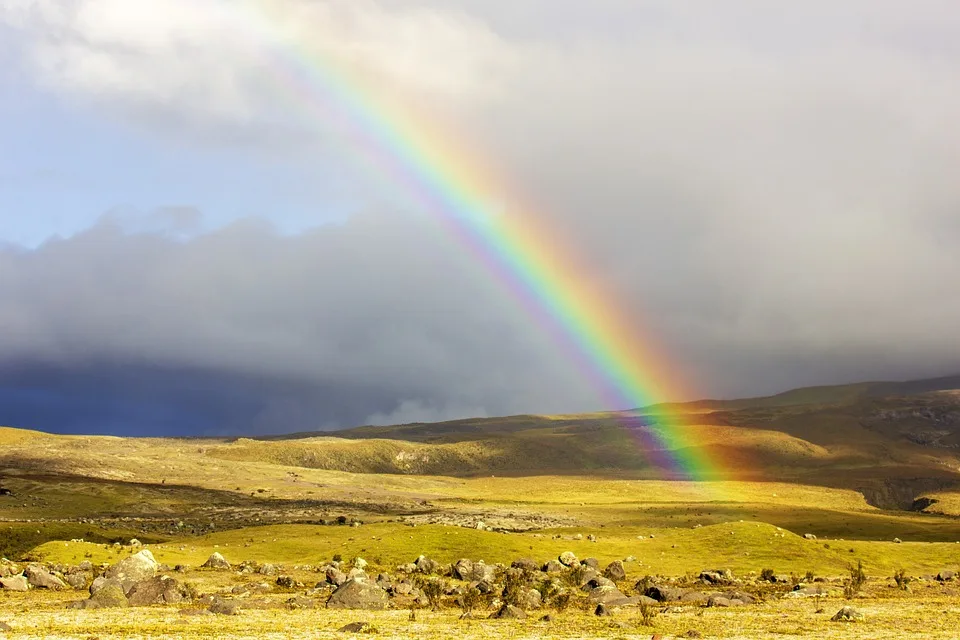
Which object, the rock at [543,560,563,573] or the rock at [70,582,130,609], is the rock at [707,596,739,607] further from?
the rock at [70,582,130,609]

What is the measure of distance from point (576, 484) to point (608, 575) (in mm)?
113952

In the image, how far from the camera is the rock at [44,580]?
40375 mm

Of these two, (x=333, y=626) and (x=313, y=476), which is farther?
(x=313, y=476)

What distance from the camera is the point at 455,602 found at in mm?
35531

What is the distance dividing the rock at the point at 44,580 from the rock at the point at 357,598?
15326 millimetres

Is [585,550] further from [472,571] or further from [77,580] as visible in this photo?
[77,580]

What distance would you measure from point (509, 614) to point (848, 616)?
11873 mm

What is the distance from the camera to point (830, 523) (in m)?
90.1

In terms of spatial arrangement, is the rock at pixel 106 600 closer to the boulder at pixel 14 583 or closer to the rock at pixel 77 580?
the boulder at pixel 14 583

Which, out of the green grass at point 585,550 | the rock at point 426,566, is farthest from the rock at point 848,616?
the rock at point 426,566

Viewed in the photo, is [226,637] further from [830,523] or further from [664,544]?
[830,523]

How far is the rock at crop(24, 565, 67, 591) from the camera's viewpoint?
40.4 metres

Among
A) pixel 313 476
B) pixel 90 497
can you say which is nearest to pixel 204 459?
pixel 313 476

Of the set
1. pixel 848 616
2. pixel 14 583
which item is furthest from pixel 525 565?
pixel 14 583
